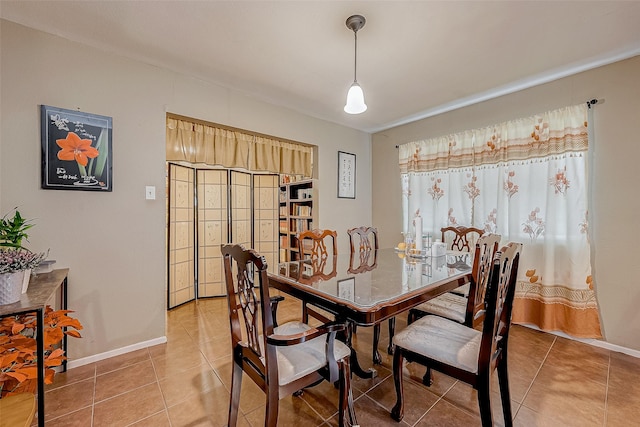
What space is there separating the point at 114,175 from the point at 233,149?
44.0 inches

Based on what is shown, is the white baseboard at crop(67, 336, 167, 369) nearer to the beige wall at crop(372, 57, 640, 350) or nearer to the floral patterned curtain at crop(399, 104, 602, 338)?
the floral patterned curtain at crop(399, 104, 602, 338)

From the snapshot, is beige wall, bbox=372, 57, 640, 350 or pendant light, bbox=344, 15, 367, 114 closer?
pendant light, bbox=344, 15, 367, 114

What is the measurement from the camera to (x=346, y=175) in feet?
12.9

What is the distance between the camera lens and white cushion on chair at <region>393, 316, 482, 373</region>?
1322 mm

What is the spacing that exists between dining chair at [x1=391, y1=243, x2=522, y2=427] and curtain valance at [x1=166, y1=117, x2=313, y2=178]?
2.36 metres

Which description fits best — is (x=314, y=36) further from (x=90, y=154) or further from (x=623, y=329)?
(x=623, y=329)

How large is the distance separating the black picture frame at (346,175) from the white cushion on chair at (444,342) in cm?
245

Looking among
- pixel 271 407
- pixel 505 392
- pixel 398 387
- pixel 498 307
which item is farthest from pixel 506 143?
pixel 271 407

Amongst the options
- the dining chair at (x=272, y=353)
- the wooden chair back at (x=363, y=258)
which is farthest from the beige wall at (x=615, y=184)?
the dining chair at (x=272, y=353)

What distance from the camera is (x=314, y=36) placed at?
194 cm

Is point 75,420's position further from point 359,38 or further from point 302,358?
point 359,38

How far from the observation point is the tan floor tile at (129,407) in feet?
4.92

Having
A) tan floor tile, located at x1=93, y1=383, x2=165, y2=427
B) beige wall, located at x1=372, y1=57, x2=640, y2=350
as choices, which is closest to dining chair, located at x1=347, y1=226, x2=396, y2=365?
tan floor tile, located at x1=93, y1=383, x2=165, y2=427

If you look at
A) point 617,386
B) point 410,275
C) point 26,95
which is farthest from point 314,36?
point 617,386
